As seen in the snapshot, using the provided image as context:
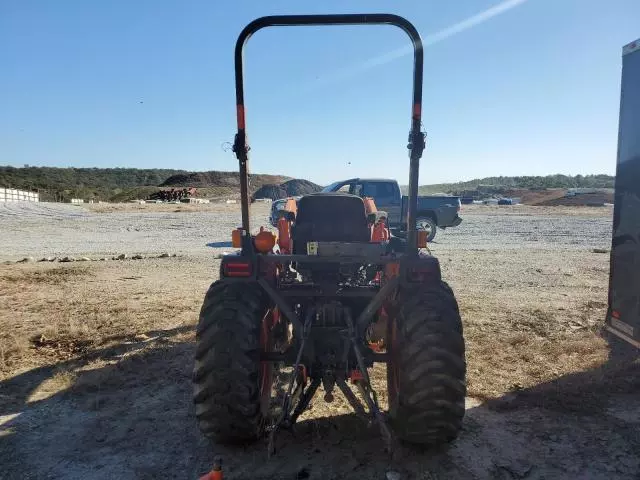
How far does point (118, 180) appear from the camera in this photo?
98438 millimetres

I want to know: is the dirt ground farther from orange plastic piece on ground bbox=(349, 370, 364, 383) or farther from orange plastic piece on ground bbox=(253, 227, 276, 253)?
orange plastic piece on ground bbox=(253, 227, 276, 253)

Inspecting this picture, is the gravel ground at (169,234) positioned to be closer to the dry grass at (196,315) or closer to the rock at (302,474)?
the dry grass at (196,315)

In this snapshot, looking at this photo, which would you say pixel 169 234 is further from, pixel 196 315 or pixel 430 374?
pixel 430 374

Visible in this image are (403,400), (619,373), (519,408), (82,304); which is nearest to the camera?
(403,400)

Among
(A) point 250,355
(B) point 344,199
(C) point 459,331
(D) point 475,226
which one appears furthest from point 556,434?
(D) point 475,226

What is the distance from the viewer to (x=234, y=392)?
10.9 feet

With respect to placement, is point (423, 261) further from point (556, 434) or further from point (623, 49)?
point (623, 49)

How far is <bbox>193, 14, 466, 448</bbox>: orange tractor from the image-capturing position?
329 cm

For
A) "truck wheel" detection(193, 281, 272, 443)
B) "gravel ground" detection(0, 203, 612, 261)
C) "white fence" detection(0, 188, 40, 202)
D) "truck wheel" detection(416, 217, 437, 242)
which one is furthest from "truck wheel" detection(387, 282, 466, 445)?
"white fence" detection(0, 188, 40, 202)

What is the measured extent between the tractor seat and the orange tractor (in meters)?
0.96

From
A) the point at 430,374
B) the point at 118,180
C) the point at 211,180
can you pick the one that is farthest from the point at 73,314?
the point at 118,180

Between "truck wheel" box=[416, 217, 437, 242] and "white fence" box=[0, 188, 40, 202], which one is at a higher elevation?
"white fence" box=[0, 188, 40, 202]

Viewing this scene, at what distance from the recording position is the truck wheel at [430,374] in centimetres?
327

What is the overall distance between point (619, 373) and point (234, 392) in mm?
3993
